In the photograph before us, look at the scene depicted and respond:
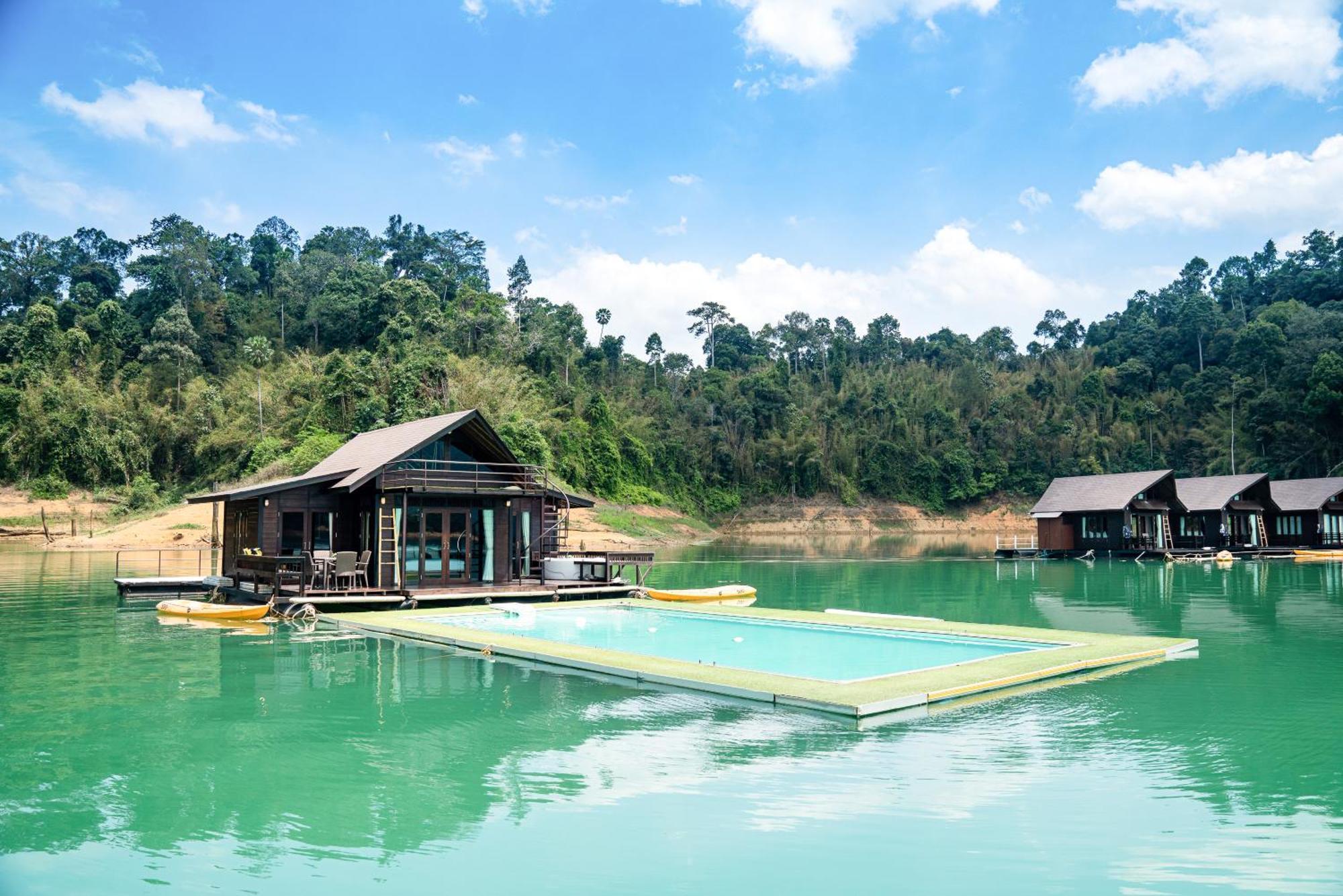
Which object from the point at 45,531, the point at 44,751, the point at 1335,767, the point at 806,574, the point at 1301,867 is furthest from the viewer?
the point at 45,531

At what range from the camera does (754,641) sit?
18516 mm

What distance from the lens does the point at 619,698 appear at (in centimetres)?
1277

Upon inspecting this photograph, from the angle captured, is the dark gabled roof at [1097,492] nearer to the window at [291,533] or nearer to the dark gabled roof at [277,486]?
the dark gabled roof at [277,486]

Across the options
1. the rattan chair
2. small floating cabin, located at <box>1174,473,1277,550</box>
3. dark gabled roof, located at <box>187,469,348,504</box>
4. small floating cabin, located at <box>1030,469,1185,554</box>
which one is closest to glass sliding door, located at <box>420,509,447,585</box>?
the rattan chair

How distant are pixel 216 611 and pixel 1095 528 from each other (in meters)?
42.9

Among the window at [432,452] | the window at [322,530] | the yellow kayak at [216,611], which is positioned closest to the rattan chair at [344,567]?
the yellow kayak at [216,611]

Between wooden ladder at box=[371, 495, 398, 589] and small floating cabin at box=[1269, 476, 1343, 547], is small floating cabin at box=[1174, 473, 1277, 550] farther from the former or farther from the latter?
wooden ladder at box=[371, 495, 398, 589]

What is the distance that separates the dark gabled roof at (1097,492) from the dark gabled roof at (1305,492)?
27.3ft

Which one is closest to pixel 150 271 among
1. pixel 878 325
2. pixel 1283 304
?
pixel 878 325

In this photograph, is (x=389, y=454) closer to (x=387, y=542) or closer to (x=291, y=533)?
(x=387, y=542)

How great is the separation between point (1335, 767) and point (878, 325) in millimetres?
105845

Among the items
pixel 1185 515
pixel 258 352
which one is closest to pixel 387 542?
pixel 1185 515

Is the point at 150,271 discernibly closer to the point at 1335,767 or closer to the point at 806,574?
the point at 806,574

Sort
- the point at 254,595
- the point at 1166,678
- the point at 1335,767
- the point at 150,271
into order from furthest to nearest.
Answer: the point at 150,271, the point at 254,595, the point at 1166,678, the point at 1335,767
